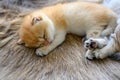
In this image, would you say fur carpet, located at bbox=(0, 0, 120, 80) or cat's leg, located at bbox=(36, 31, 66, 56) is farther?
cat's leg, located at bbox=(36, 31, 66, 56)

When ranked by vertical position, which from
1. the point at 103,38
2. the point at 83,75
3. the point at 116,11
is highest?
the point at 116,11

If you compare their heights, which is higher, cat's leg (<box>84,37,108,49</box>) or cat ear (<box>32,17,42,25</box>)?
cat ear (<box>32,17,42,25</box>)

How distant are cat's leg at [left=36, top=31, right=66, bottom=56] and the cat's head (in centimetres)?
4

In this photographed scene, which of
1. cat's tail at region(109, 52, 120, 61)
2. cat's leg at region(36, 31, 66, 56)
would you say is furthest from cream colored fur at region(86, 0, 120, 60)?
cat's leg at region(36, 31, 66, 56)

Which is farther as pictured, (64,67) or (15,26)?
(15,26)

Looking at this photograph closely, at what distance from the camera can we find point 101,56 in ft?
4.32

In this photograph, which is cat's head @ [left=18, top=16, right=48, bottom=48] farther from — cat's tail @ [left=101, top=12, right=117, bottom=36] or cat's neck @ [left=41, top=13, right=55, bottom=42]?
→ cat's tail @ [left=101, top=12, right=117, bottom=36]

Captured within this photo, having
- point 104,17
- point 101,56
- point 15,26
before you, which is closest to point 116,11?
point 104,17

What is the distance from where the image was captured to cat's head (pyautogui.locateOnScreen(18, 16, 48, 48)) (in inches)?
55.0

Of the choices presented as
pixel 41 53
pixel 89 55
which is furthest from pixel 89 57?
pixel 41 53

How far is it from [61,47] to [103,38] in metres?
0.22

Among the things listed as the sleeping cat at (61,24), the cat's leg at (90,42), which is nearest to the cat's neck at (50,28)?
the sleeping cat at (61,24)

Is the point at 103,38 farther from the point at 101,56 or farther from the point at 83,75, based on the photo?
the point at 83,75

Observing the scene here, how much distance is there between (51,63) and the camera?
4.27 feet
